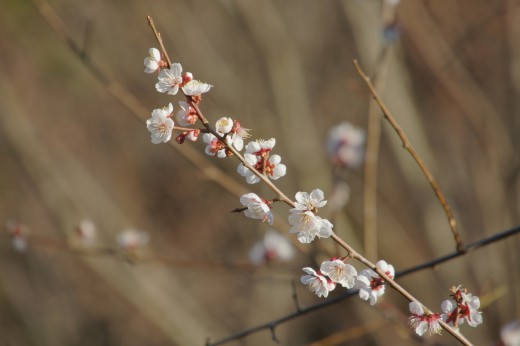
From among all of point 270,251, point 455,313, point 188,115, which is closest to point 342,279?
point 455,313

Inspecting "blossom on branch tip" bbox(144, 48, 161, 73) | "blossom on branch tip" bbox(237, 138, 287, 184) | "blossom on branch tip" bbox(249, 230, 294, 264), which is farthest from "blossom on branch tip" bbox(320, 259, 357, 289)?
"blossom on branch tip" bbox(249, 230, 294, 264)

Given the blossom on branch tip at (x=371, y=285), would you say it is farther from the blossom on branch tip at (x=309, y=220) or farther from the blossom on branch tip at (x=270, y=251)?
the blossom on branch tip at (x=270, y=251)

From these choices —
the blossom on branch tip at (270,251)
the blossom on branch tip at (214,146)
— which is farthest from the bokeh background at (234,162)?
the blossom on branch tip at (214,146)

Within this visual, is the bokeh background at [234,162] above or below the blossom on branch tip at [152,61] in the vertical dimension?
above

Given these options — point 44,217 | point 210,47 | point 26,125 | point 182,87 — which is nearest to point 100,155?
point 44,217

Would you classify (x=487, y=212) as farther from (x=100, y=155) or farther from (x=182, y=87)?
(x=100, y=155)

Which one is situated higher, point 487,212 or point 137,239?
point 487,212

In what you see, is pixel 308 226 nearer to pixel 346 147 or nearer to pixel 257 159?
pixel 257 159
